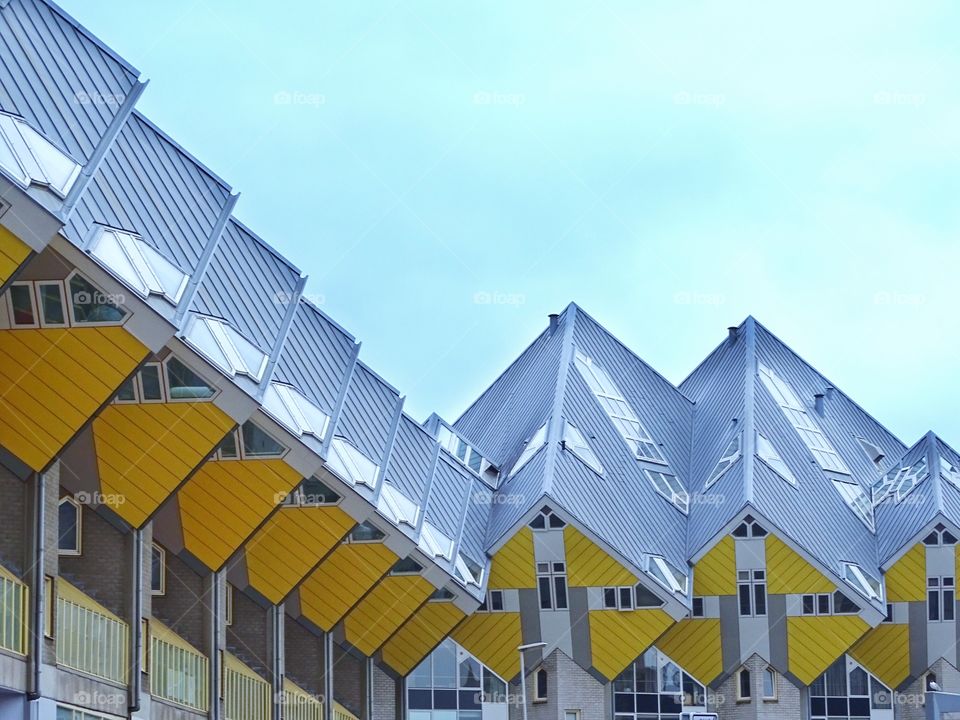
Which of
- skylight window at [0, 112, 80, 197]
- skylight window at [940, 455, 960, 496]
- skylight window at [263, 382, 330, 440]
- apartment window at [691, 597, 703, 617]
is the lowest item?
apartment window at [691, 597, 703, 617]

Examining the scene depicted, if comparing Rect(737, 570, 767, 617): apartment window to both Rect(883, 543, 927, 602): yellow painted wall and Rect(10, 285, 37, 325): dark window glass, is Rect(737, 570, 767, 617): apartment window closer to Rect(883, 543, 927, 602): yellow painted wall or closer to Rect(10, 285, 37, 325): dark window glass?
Rect(883, 543, 927, 602): yellow painted wall

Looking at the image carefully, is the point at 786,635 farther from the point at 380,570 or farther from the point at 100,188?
the point at 100,188

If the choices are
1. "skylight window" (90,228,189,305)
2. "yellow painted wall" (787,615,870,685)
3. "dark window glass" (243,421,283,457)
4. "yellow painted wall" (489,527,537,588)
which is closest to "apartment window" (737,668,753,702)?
"yellow painted wall" (787,615,870,685)

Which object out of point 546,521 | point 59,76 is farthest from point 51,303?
point 546,521

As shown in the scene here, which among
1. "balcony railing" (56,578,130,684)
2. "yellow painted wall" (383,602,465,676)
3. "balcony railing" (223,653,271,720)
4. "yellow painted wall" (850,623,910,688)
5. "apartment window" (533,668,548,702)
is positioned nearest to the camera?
"balcony railing" (56,578,130,684)

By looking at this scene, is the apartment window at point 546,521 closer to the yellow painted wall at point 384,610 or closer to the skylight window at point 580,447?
the skylight window at point 580,447

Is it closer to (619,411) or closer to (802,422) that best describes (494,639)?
(619,411)

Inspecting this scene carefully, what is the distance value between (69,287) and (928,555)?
3788cm

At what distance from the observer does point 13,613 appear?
76.3 feet

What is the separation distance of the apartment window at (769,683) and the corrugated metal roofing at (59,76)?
1307 inches

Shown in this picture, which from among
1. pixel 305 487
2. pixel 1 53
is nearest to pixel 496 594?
pixel 305 487

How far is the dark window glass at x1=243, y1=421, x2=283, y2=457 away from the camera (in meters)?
31.2

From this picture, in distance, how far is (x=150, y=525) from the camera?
2881 centimetres

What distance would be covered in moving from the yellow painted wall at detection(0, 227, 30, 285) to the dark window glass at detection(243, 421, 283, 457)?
33.1 ft
